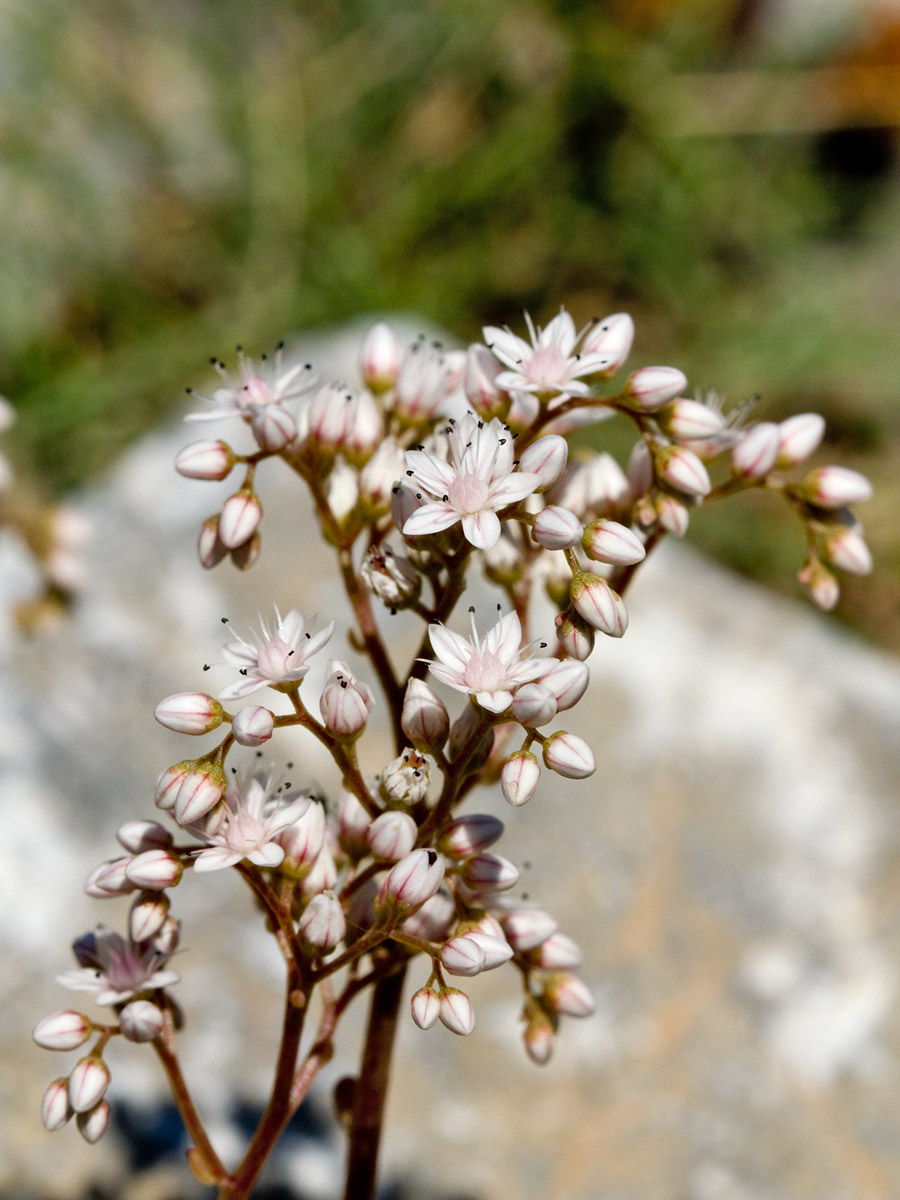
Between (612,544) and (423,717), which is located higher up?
(612,544)

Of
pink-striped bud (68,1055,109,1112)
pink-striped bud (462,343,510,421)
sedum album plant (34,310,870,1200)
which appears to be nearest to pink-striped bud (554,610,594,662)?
sedum album plant (34,310,870,1200)

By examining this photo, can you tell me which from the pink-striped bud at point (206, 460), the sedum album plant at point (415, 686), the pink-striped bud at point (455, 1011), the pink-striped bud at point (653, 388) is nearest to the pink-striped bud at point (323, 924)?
the sedum album plant at point (415, 686)

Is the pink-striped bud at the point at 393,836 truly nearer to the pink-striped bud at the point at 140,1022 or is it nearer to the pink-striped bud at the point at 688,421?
the pink-striped bud at the point at 140,1022

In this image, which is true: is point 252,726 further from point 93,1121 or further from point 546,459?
point 93,1121

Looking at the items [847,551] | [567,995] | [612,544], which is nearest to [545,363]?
[612,544]

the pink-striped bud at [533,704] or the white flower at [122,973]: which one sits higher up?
the pink-striped bud at [533,704]

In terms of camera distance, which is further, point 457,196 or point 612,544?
point 457,196

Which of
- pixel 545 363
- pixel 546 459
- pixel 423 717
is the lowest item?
pixel 423 717
